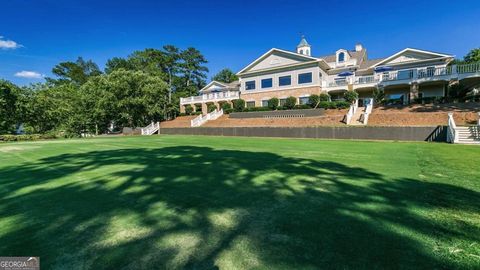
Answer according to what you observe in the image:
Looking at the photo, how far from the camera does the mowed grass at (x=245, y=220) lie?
82.4 inches

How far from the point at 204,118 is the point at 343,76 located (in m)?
18.9

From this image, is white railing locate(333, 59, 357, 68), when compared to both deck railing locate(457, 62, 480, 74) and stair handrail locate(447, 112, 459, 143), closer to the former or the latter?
deck railing locate(457, 62, 480, 74)

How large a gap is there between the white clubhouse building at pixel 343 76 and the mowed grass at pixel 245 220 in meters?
→ 23.1

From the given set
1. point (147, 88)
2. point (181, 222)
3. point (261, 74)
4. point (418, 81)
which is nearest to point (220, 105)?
point (261, 74)

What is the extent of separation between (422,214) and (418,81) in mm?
26289

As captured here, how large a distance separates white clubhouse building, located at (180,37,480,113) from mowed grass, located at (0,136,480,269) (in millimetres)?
23130

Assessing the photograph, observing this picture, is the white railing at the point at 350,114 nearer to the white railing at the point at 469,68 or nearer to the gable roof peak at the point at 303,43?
the white railing at the point at 469,68

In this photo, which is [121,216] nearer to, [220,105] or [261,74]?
[261,74]

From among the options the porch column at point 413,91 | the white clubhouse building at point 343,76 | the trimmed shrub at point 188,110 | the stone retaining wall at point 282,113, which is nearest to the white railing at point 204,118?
the stone retaining wall at point 282,113

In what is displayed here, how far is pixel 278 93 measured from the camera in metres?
31.3

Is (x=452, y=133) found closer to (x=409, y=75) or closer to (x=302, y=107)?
(x=409, y=75)

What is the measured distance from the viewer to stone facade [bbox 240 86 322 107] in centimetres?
2836

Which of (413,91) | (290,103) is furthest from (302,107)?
(413,91)

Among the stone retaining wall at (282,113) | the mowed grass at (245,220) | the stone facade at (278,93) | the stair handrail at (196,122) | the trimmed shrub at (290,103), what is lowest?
the mowed grass at (245,220)
